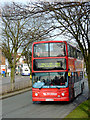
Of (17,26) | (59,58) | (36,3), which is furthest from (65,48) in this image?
(17,26)

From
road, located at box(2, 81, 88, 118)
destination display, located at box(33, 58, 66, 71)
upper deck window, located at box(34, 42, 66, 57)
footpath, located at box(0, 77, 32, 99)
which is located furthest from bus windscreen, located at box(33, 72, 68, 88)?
footpath, located at box(0, 77, 32, 99)

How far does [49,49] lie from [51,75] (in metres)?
1.63

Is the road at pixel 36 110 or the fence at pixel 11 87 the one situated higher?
the fence at pixel 11 87

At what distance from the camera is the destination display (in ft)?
52.0

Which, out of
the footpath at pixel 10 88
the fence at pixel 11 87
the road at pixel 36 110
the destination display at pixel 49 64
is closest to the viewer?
the road at pixel 36 110

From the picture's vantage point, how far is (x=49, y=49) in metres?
16.2

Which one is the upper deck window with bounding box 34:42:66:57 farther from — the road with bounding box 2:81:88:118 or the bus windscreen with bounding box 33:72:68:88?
the road with bounding box 2:81:88:118

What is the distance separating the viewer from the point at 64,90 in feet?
52.0

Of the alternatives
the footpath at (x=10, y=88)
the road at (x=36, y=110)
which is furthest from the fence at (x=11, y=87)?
the road at (x=36, y=110)

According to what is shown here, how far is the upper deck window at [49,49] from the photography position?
16.0 m

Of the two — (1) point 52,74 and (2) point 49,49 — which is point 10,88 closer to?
(1) point 52,74

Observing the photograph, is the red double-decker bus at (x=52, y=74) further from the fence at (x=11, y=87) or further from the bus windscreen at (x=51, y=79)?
the fence at (x=11, y=87)

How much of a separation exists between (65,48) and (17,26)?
33.7ft

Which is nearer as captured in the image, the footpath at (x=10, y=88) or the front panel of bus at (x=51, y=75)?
the front panel of bus at (x=51, y=75)
